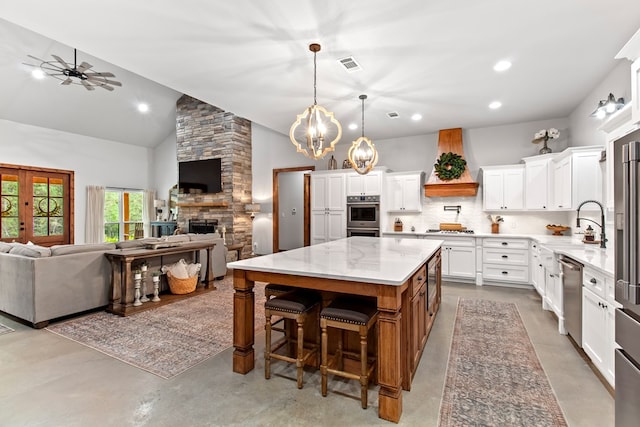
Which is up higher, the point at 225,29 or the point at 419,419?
the point at 225,29

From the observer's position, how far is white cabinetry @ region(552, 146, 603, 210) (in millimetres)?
3777

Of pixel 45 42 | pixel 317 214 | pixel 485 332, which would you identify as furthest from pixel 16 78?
pixel 485 332

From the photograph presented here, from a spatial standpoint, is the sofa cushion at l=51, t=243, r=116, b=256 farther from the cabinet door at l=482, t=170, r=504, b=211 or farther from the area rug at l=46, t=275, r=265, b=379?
the cabinet door at l=482, t=170, r=504, b=211

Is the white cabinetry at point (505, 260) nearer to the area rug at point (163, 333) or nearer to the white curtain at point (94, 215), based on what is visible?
the area rug at point (163, 333)

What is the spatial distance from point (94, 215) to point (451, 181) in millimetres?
8446

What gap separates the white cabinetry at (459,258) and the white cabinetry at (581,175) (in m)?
1.49

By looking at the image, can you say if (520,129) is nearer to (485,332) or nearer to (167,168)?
(485,332)

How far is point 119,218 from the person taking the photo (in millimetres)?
8438

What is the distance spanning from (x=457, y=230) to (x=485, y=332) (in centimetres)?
288

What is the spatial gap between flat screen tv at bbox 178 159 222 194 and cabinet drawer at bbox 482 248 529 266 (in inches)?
229

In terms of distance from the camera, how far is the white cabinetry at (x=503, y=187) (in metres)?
5.16

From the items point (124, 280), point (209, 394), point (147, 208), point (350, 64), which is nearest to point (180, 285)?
point (124, 280)

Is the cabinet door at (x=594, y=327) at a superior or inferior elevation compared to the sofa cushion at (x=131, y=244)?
inferior

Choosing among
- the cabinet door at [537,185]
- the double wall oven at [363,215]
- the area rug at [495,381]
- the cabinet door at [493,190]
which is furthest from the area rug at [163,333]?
the cabinet door at [537,185]
